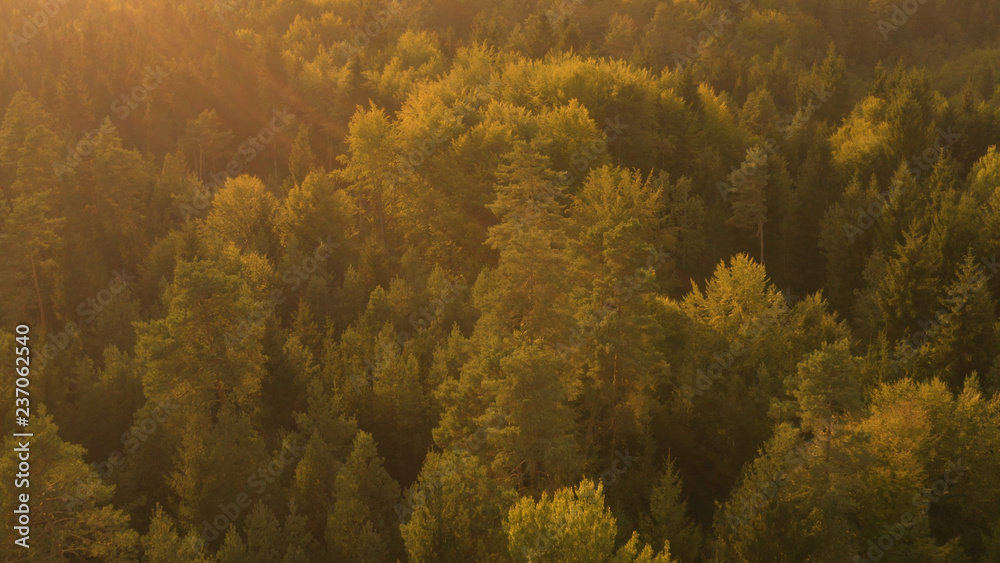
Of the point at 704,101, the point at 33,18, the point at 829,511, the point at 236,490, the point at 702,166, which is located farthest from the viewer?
the point at 33,18

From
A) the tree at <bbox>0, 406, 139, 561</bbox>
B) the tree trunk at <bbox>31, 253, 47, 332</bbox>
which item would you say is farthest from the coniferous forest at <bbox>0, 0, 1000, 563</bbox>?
the tree trunk at <bbox>31, 253, 47, 332</bbox>

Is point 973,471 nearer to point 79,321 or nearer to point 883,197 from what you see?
point 883,197

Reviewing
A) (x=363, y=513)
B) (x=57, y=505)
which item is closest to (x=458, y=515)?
(x=363, y=513)

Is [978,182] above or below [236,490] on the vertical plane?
above

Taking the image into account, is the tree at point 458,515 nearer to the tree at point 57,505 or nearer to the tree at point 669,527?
the tree at point 669,527

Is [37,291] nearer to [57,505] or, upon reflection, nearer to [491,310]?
[57,505]

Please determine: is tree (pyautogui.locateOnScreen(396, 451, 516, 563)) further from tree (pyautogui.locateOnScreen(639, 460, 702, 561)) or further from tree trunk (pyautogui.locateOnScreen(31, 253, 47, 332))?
tree trunk (pyautogui.locateOnScreen(31, 253, 47, 332))

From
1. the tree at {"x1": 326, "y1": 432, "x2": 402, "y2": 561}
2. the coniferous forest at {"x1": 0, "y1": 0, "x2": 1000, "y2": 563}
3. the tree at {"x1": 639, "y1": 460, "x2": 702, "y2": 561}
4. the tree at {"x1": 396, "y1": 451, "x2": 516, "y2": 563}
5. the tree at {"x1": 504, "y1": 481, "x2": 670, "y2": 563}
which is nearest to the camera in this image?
the tree at {"x1": 504, "y1": 481, "x2": 670, "y2": 563}

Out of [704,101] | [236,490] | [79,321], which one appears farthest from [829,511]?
[79,321]

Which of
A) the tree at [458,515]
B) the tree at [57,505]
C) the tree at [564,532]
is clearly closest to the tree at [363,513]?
the tree at [458,515]
